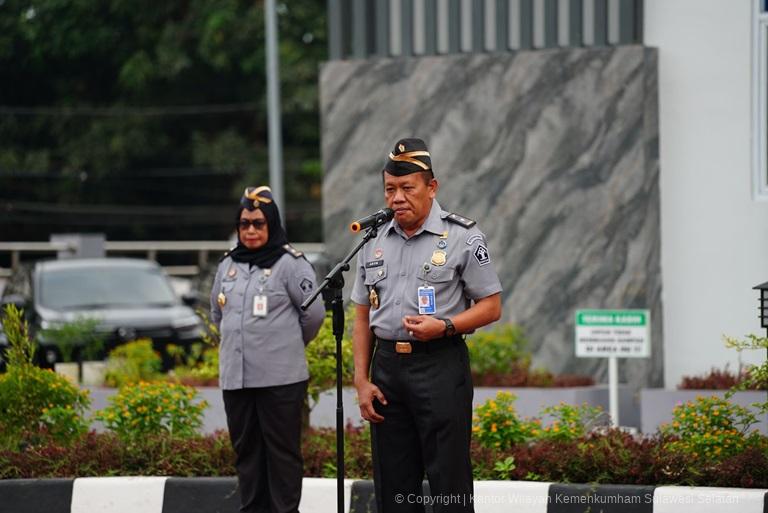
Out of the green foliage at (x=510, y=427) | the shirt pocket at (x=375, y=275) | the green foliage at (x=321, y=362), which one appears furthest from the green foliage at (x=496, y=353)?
the shirt pocket at (x=375, y=275)

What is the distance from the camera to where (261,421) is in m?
8.17

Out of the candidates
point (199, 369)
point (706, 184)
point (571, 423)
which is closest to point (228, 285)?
point (571, 423)

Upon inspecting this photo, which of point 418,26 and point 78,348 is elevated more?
point 418,26

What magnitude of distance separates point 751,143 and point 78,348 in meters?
6.69

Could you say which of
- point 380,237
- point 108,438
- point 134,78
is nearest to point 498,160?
point 108,438

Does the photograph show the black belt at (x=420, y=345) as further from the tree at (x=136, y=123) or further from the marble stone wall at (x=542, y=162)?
the tree at (x=136, y=123)

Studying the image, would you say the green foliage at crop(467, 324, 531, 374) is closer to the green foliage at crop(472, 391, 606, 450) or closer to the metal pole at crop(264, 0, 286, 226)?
the green foliage at crop(472, 391, 606, 450)

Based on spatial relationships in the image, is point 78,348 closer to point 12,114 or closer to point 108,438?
point 108,438

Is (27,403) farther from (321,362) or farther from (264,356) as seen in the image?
(264,356)

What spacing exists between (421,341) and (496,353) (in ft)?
19.6

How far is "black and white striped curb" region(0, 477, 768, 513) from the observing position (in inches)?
308

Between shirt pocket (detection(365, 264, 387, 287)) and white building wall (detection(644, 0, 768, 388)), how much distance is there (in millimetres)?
6275

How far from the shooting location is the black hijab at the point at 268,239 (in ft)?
26.9

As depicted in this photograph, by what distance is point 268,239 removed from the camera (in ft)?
27.1
